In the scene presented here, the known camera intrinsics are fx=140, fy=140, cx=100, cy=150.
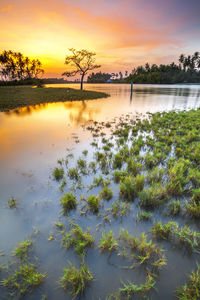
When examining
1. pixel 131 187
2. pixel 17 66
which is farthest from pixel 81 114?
pixel 17 66

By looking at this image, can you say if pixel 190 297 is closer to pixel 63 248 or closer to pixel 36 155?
pixel 63 248

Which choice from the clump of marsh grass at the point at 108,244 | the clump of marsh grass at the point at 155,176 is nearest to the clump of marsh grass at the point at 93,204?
the clump of marsh grass at the point at 108,244

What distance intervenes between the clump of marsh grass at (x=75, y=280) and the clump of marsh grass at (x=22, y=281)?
10.5 inches

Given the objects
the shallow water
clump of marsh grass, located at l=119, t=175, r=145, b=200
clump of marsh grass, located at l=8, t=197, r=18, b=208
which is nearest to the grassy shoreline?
the shallow water

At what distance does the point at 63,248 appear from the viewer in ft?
6.57

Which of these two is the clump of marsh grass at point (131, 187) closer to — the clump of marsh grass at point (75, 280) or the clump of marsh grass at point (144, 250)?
the clump of marsh grass at point (144, 250)

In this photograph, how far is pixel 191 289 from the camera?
5.08 ft

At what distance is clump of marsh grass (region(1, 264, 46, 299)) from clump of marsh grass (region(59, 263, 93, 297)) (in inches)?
10.5

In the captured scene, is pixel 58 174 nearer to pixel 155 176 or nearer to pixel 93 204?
pixel 93 204

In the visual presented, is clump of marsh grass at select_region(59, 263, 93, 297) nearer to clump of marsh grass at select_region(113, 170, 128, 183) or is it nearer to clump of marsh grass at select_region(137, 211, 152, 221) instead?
clump of marsh grass at select_region(137, 211, 152, 221)

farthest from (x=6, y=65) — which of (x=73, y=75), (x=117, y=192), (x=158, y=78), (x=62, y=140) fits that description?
(x=158, y=78)

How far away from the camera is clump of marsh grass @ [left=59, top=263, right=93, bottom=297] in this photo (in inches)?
62.6

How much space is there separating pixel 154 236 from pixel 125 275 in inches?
28.5

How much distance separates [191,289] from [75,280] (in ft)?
4.25
